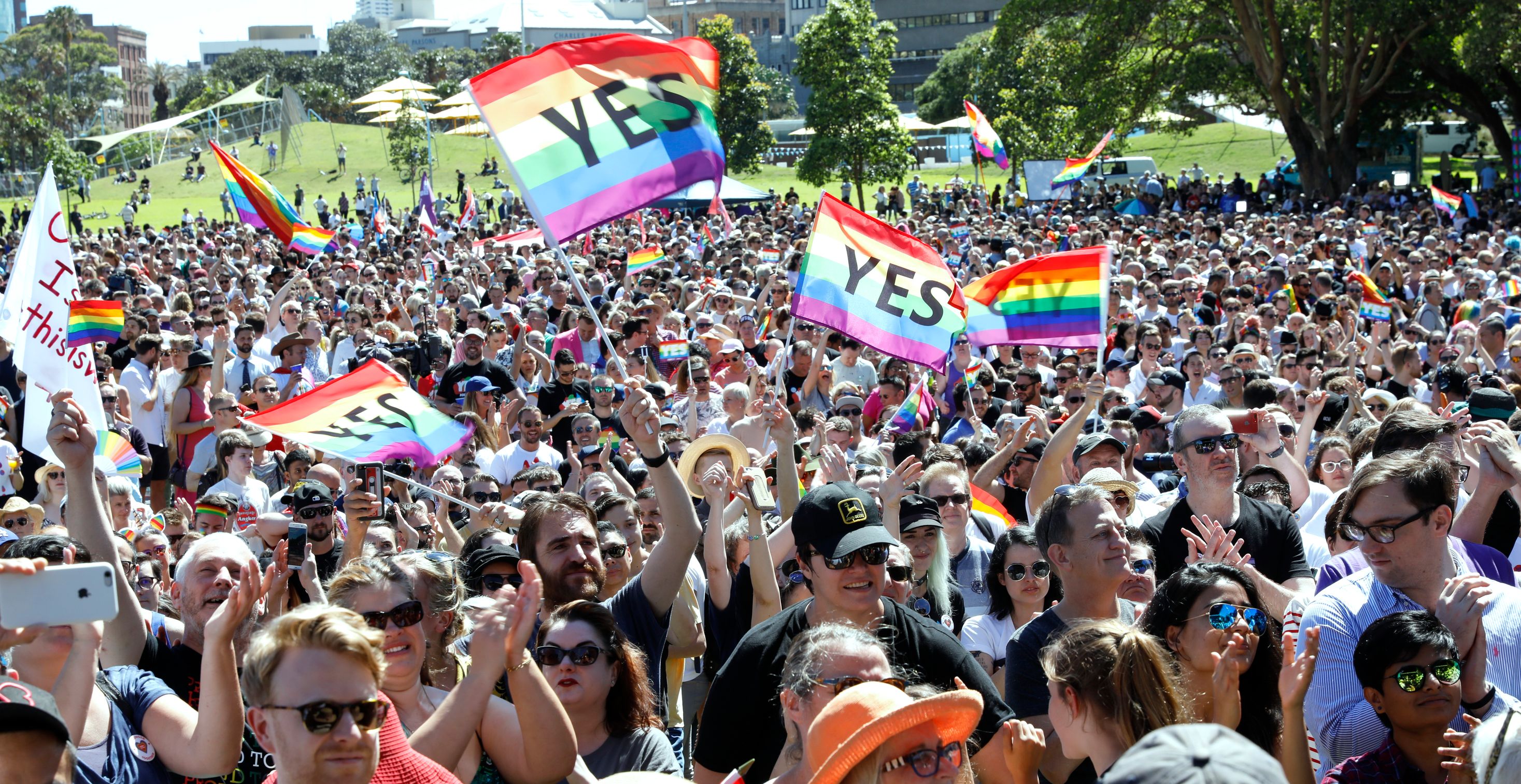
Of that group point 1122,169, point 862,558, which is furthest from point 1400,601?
point 1122,169

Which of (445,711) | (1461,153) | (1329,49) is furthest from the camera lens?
(1461,153)

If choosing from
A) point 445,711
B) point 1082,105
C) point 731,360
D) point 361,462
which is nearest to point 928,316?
point 731,360

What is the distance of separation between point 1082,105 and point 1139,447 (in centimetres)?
3216

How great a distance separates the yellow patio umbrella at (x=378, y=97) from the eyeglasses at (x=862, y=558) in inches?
1780

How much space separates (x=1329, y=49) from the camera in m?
38.1

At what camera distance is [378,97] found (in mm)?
48031

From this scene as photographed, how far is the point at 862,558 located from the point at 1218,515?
5.68 ft

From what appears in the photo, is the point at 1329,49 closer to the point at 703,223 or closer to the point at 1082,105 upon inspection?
the point at 1082,105

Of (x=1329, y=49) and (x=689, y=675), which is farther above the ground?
(x=1329, y=49)

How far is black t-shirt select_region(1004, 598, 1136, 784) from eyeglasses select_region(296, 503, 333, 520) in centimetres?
300

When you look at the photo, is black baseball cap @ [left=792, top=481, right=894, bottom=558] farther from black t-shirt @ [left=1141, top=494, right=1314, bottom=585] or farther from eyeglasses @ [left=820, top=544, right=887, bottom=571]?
black t-shirt @ [left=1141, top=494, right=1314, bottom=585]

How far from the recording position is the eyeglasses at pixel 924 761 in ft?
9.00

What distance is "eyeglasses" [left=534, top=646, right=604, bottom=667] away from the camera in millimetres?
3633

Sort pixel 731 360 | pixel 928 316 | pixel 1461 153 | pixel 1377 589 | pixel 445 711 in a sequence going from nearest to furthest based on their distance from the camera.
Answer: pixel 445 711, pixel 1377 589, pixel 928 316, pixel 731 360, pixel 1461 153
